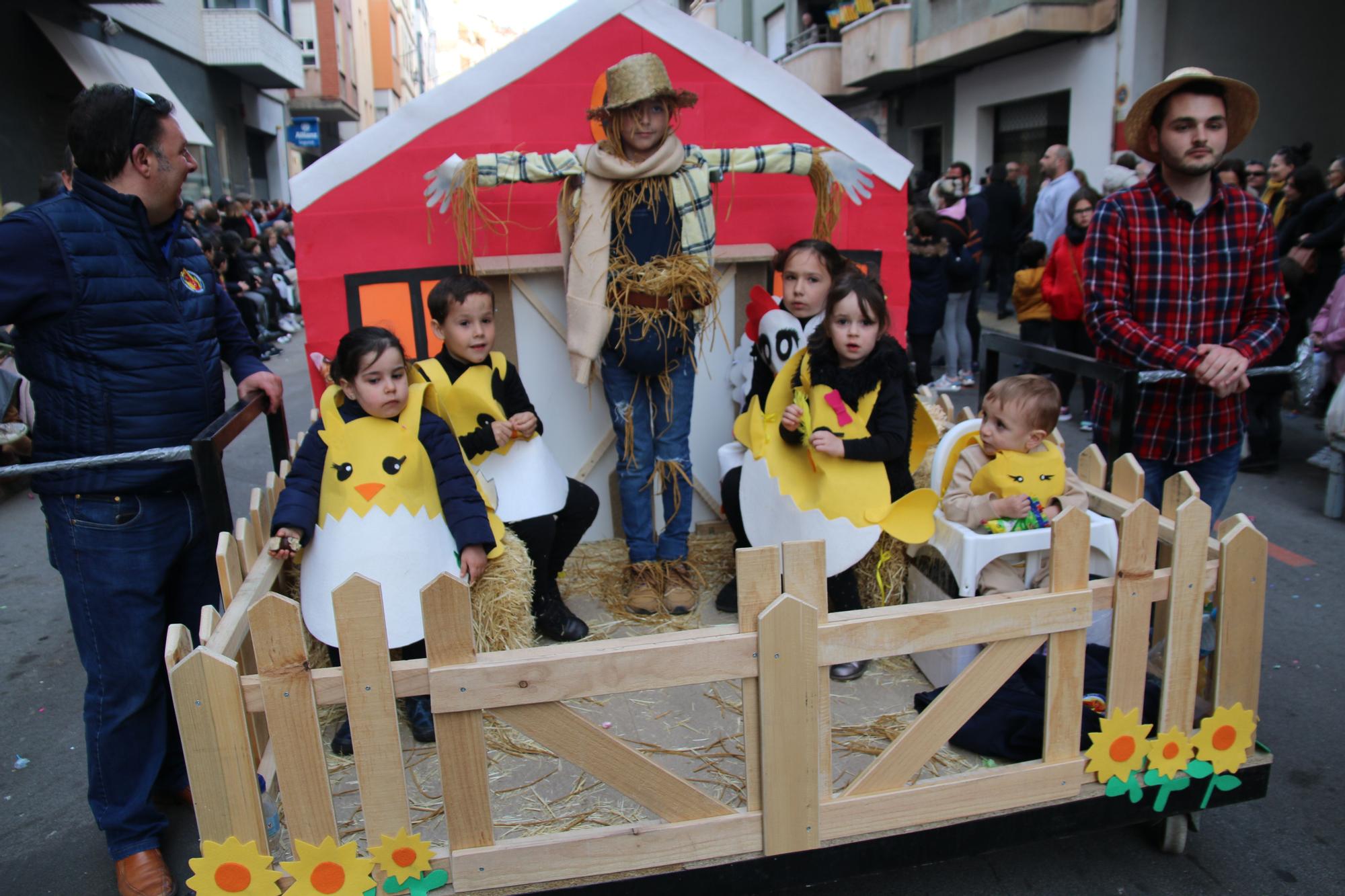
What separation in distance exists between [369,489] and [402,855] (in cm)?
117

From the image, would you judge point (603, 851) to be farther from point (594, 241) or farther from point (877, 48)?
point (877, 48)

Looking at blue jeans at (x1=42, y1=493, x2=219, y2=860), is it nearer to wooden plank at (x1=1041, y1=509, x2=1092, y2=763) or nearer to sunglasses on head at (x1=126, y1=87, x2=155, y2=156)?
sunglasses on head at (x1=126, y1=87, x2=155, y2=156)

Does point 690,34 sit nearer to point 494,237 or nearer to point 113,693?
point 494,237

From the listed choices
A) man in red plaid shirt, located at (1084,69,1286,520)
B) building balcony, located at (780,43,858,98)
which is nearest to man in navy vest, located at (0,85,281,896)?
man in red plaid shirt, located at (1084,69,1286,520)

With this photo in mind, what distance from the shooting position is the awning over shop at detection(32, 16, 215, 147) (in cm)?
1329

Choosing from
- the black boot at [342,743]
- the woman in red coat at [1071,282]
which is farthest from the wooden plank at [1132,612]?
the woman in red coat at [1071,282]

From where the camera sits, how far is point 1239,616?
252 centimetres

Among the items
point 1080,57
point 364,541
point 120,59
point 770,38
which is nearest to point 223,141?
point 120,59

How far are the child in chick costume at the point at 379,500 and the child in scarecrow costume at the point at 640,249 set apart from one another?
3.23 feet

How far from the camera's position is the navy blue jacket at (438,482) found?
2934mm

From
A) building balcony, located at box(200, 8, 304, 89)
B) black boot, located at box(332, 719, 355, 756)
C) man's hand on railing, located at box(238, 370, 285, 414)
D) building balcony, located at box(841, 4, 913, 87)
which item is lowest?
black boot, located at box(332, 719, 355, 756)

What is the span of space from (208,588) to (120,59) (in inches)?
620

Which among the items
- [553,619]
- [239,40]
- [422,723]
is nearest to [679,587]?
[553,619]

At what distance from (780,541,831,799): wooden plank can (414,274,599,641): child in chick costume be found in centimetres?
156
